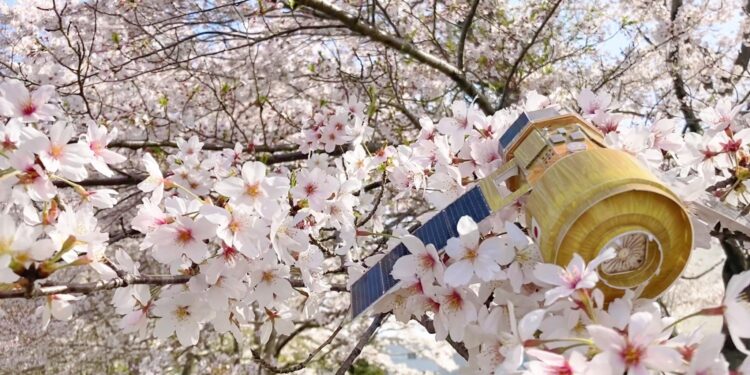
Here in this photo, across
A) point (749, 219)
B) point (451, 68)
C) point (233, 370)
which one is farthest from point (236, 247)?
point (233, 370)

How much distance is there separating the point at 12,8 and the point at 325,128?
571 centimetres

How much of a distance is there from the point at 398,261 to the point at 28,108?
1.23 m

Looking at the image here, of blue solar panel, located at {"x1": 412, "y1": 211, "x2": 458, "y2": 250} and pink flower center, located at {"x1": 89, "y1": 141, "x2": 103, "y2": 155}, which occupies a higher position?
pink flower center, located at {"x1": 89, "y1": 141, "x2": 103, "y2": 155}

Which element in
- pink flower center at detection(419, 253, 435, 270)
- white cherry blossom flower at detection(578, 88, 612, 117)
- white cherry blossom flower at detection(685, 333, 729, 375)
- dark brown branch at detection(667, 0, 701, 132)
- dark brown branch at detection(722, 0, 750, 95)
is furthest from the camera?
dark brown branch at detection(722, 0, 750, 95)

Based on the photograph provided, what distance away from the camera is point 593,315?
897mm

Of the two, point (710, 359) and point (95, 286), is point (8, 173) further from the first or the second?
point (710, 359)

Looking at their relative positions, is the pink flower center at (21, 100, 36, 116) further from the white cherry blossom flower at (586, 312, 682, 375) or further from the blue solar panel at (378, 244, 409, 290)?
the white cherry blossom flower at (586, 312, 682, 375)

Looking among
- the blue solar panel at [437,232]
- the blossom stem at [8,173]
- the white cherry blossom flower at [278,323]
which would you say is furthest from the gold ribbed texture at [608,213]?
the blossom stem at [8,173]

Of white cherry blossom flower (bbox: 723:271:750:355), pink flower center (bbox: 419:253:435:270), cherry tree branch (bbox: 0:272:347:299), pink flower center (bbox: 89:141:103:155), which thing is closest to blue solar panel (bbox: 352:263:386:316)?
pink flower center (bbox: 419:253:435:270)

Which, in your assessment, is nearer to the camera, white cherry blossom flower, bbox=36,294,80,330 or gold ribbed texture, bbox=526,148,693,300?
Result: gold ribbed texture, bbox=526,148,693,300

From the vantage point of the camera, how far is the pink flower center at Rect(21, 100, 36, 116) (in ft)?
4.87

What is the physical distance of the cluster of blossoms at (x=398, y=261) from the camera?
2.87 ft

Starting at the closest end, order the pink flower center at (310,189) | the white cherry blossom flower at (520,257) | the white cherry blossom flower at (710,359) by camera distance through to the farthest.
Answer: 1. the white cherry blossom flower at (710,359)
2. the white cherry blossom flower at (520,257)
3. the pink flower center at (310,189)

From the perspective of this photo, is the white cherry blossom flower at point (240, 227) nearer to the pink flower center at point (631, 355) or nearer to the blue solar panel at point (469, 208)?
the blue solar panel at point (469, 208)
